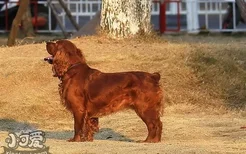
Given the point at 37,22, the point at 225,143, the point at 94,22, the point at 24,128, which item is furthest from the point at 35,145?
the point at 37,22

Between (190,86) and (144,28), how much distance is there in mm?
2092

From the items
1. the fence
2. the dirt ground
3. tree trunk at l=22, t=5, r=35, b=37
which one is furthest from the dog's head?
the fence

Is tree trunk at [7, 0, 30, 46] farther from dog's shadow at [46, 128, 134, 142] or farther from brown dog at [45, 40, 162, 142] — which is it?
brown dog at [45, 40, 162, 142]

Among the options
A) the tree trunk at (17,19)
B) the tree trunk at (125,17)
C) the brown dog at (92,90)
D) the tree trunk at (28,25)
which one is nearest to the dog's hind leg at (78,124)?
the brown dog at (92,90)

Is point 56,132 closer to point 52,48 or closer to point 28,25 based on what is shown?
point 52,48

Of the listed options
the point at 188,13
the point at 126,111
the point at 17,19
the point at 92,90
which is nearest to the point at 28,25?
the point at 188,13

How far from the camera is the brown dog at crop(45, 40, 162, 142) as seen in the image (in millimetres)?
10969

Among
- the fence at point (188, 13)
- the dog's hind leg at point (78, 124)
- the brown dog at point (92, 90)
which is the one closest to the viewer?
the brown dog at point (92, 90)

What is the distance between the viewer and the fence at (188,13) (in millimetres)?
27391

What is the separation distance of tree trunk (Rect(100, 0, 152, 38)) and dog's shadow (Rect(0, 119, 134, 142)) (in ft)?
12.5

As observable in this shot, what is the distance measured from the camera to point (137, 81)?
11.1 metres

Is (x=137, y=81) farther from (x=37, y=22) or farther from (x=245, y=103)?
(x=37, y=22)

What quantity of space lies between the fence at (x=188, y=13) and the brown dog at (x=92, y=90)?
15.8 meters

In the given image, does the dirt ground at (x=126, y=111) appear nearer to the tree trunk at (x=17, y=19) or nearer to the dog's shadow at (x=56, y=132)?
the dog's shadow at (x=56, y=132)
